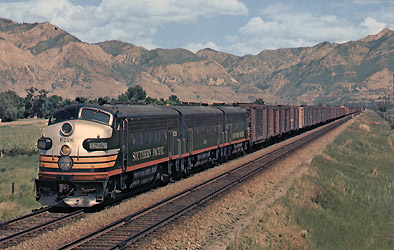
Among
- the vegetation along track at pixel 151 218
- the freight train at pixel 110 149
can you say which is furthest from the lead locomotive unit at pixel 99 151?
the vegetation along track at pixel 151 218

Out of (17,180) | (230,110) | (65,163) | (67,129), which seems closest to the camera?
(65,163)

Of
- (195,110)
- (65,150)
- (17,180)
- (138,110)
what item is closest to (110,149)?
(65,150)

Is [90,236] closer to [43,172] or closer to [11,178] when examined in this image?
[43,172]

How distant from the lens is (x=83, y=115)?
17.0m

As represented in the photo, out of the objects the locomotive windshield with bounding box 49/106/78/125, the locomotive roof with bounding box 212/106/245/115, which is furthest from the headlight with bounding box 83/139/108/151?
the locomotive roof with bounding box 212/106/245/115

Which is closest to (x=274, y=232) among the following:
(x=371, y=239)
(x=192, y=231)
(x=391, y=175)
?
(x=192, y=231)

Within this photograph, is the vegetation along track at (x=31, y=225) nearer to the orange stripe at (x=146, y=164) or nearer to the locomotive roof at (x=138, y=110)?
the orange stripe at (x=146, y=164)

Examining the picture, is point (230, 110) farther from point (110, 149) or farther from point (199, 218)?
point (110, 149)

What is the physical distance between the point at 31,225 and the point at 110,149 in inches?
148

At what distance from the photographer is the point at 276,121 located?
47.0 metres

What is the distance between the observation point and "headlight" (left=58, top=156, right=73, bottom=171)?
53.6 feet

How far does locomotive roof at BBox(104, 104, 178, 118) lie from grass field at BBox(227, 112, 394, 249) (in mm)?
6537

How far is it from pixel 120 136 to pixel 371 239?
11387mm

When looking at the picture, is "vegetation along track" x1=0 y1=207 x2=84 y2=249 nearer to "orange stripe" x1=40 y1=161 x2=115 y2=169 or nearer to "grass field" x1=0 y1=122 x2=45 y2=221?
"orange stripe" x1=40 y1=161 x2=115 y2=169
